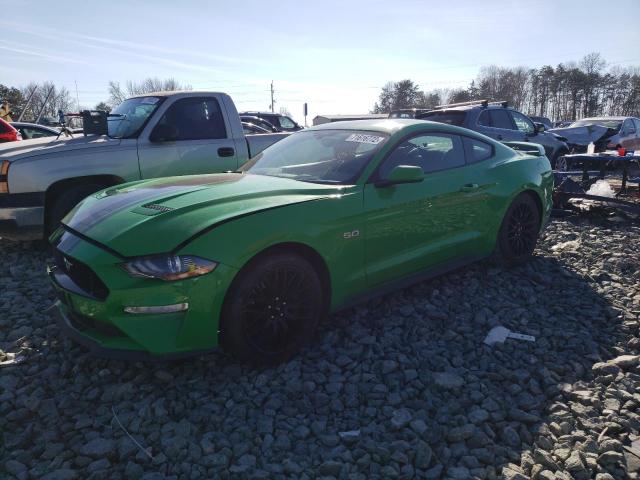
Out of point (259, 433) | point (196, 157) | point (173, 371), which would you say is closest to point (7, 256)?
point (196, 157)

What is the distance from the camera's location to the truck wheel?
502 cm

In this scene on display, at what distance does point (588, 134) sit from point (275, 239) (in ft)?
53.1

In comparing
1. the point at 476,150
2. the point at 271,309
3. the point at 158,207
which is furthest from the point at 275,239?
the point at 476,150

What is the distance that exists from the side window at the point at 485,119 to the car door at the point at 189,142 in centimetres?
569

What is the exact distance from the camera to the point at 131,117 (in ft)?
19.0

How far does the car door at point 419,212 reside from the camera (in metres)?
3.45

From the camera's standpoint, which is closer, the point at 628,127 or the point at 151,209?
the point at 151,209

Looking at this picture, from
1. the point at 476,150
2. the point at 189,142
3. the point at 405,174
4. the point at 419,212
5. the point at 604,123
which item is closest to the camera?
the point at 405,174

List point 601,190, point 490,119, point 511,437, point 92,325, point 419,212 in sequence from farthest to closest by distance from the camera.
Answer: point 490,119 → point 601,190 → point 419,212 → point 92,325 → point 511,437

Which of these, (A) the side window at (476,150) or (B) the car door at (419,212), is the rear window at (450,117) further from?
(B) the car door at (419,212)

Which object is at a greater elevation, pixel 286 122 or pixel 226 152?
pixel 286 122

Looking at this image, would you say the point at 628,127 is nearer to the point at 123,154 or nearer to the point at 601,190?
the point at 601,190

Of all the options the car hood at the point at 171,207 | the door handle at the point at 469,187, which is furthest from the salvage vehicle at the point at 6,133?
the door handle at the point at 469,187

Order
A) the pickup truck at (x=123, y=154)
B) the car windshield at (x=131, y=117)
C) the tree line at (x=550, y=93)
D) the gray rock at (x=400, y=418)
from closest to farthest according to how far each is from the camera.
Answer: the gray rock at (x=400, y=418), the pickup truck at (x=123, y=154), the car windshield at (x=131, y=117), the tree line at (x=550, y=93)
